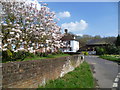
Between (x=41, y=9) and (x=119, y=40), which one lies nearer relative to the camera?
(x=41, y=9)

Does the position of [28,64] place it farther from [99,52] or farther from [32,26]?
[99,52]

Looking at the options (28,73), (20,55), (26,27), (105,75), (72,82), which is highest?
(26,27)

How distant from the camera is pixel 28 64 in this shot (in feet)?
15.6

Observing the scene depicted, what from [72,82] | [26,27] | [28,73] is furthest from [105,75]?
[28,73]

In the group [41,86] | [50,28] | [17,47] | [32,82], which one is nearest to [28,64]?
[32,82]

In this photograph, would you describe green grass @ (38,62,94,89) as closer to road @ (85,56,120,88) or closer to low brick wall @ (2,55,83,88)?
low brick wall @ (2,55,83,88)

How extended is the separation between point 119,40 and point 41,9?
173ft

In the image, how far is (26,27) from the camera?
811 cm

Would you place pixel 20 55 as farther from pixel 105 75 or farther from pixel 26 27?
pixel 105 75

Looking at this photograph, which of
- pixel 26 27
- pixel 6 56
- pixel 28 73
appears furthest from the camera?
pixel 26 27

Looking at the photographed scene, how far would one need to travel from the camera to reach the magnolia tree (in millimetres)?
6877

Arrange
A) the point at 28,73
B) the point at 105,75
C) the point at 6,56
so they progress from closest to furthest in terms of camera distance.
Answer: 1. the point at 28,73
2. the point at 6,56
3. the point at 105,75

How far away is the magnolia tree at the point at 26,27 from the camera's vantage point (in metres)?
6.88

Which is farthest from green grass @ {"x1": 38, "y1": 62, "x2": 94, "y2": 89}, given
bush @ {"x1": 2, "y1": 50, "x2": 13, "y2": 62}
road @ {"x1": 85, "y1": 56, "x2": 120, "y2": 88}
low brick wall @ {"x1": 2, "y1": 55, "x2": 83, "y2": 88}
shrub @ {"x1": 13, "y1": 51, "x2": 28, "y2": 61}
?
bush @ {"x1": 2, "y1": 50, "x2": 13, "y2": 62}
